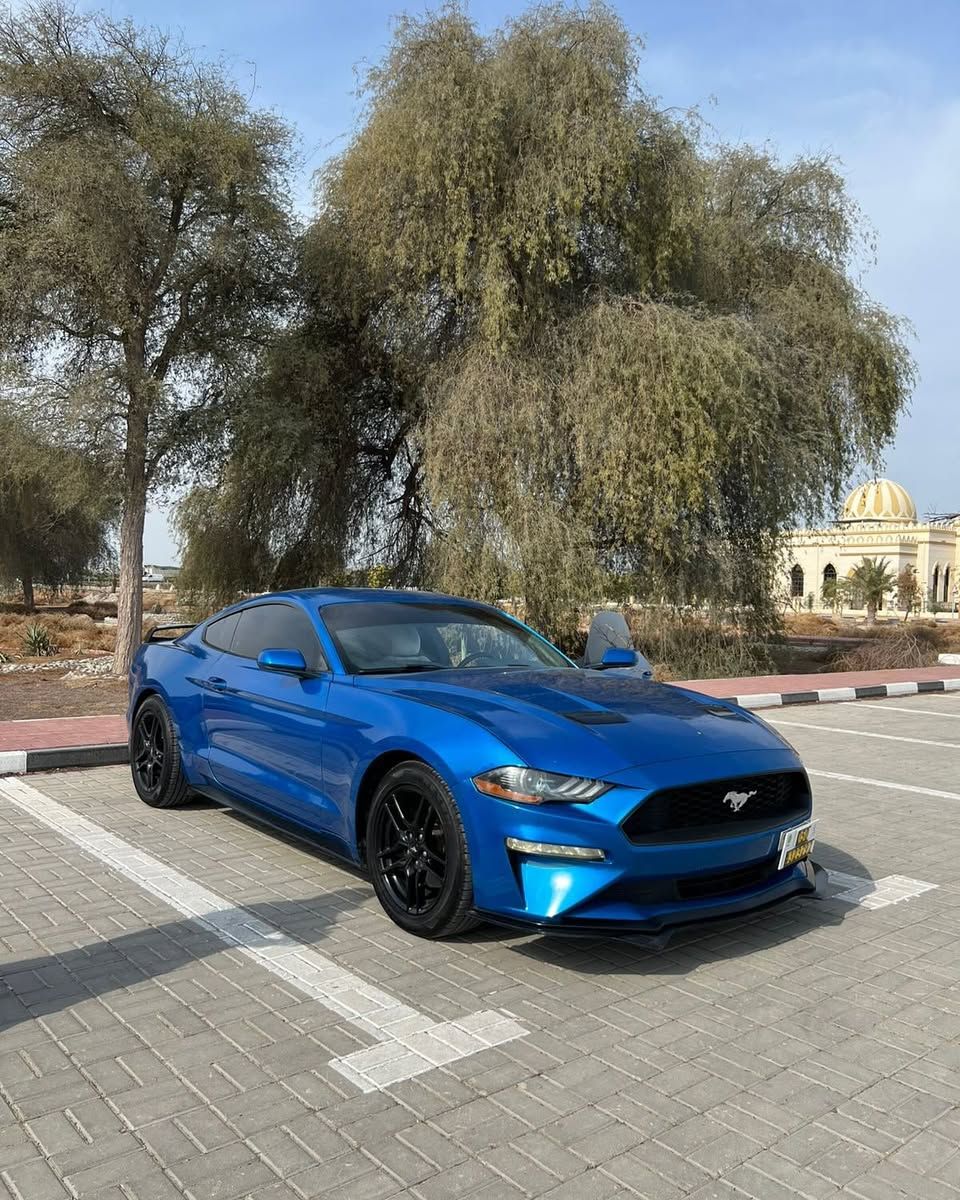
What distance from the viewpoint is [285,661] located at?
201 inches

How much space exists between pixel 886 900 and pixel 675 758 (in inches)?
74.0

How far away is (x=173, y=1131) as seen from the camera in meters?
2.85

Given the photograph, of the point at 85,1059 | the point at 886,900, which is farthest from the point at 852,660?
the point at 85,1059

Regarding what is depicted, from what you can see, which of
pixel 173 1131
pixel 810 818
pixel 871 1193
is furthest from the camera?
pixel 810 818

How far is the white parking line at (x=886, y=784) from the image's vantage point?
7.96 m

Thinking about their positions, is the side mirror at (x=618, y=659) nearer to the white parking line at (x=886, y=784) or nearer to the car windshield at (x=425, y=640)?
the car windshield at (x=425, y=640)

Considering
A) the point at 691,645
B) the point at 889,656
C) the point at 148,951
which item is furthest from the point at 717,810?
the point at 889,656

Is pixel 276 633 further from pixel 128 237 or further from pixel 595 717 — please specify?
pixel 128 237

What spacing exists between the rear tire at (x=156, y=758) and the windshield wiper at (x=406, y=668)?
77.4 inches

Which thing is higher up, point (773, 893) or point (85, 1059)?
point (773, 893)

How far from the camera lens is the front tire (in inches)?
160

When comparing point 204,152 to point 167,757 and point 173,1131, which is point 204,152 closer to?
point 167,757

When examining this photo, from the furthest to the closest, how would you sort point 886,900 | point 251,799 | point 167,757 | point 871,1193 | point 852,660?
1. point 852,660
2. point 167,757
3. point 251,799
4. point 886,900
5. point 871,1193

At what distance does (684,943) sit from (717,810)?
2.38ft
